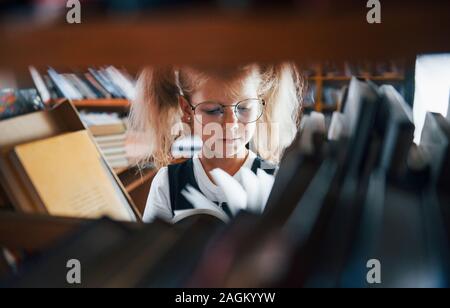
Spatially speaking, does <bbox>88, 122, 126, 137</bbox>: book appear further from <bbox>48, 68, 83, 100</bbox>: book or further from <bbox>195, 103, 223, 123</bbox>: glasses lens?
Result: <bbox>195, 103, 223, 123</bbox>: glasses lens

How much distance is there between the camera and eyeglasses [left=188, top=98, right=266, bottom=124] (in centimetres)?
63

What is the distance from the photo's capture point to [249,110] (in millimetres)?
642

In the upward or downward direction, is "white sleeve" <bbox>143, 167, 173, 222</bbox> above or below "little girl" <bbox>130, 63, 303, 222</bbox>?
below

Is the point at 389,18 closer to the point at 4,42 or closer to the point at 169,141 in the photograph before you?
the point at 4,42

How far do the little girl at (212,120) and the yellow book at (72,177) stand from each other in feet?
0.28

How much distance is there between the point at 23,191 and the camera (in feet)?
1.91

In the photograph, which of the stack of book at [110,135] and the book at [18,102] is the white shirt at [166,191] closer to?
the stack of book at [110,135]

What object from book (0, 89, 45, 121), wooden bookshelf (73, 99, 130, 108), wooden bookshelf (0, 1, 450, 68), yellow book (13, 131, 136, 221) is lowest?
yellow book (13, 131, 136, 221)

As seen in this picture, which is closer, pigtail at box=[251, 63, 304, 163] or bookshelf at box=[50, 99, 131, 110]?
pigtail at box=[251, 63, 304, 163]

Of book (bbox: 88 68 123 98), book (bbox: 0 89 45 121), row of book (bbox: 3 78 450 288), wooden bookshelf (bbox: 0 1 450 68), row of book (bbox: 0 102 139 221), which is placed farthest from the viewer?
book (bbox: 88 68 123 98)

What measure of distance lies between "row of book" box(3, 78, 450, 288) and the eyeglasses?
110mm

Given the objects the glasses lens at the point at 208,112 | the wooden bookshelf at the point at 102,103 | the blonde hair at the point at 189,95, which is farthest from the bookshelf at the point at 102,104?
the glasses lens at the point at 208,112

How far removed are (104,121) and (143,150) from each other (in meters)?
0.16

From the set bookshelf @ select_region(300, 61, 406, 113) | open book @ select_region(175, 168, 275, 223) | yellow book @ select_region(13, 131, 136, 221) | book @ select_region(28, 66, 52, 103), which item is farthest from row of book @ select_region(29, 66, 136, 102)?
bookshelf @ select_region(300, 61, 406, 113)
